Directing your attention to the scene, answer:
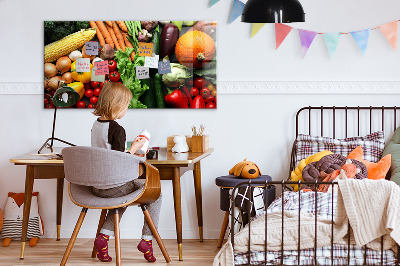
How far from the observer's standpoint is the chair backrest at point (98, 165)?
10.3 ft

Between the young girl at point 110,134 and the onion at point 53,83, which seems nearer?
the young girl at point 110,134

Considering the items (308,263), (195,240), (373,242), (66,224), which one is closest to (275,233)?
(308,263)

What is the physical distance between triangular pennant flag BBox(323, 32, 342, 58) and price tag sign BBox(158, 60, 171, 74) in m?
1.12

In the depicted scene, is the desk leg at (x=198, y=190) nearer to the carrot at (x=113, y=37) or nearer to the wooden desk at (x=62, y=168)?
the wooden desk at (x=62, y=168)

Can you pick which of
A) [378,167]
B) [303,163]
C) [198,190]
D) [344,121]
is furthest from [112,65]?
[378,167]

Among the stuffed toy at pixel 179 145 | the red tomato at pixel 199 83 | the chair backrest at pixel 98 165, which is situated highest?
the red tomato at pixel 199 83

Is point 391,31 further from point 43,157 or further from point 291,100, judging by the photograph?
point 43,157

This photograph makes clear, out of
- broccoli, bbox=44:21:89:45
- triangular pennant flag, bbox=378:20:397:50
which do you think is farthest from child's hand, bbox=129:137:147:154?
triangular pennant flag, bbox=378:20:397:50

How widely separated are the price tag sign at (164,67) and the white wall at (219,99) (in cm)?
29

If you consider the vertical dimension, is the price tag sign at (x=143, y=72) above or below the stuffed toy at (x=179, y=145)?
above

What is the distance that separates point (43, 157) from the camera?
12.1 feet

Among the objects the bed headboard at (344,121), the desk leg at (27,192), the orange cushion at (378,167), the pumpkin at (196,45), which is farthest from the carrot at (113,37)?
the orange cushion at (378,167)

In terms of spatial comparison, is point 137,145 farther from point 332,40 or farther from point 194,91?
point 332,40

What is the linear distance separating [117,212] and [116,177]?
25cm
